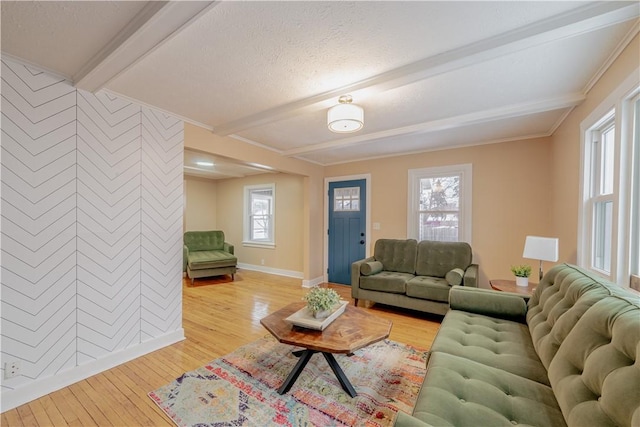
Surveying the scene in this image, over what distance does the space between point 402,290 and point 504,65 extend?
2.59m

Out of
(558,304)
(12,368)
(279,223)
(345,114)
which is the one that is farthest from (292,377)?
(279,223)

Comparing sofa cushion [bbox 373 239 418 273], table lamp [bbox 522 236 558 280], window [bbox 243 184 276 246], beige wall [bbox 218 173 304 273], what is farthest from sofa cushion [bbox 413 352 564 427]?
window [bbox 243 184 276 246]

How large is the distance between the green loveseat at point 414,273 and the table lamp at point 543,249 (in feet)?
2.53

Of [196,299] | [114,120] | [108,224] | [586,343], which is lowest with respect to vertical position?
[196,299]

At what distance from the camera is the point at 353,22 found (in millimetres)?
1456

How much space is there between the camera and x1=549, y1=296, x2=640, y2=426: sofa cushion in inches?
33.4

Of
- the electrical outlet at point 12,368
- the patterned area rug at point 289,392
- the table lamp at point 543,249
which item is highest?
the table lamp at point 543,249

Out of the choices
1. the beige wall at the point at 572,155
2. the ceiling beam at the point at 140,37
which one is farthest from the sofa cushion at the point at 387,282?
the ceiling beam at the point at 140,37

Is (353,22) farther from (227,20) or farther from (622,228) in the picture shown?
(622,228)

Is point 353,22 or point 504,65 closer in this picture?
point 353,22

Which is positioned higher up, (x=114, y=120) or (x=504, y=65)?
(x=504, y=65)

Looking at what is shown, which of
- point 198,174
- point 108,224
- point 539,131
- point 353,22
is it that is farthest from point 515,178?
point 198,174

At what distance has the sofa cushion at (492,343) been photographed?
1.45 metres

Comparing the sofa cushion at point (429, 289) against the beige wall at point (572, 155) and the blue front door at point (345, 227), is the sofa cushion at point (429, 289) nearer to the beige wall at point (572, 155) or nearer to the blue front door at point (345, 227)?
the beige wall at point (572, 155)
